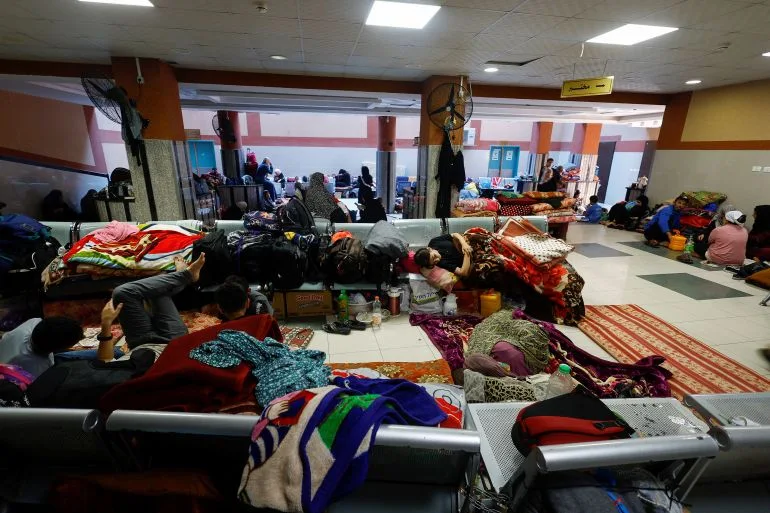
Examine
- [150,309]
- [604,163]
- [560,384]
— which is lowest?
[560,384]

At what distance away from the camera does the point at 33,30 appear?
3.91 m

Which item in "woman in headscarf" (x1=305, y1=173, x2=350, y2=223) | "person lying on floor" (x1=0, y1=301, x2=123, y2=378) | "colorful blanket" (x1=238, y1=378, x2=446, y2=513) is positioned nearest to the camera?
"colorful blanket" (x1=238, y1=378, x2=446, y2=513)

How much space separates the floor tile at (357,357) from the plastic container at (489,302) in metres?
1.36

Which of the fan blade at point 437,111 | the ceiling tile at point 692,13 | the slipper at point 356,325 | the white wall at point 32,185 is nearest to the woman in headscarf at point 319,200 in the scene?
the slipper at point 356,325

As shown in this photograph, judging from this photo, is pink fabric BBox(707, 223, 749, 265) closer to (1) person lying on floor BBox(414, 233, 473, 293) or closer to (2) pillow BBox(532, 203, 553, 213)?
(2) pillow BBox(532, 203, 553, 213)

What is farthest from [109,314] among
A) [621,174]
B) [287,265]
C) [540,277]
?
[621,174]

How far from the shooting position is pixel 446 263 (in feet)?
12.9

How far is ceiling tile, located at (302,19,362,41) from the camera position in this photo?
3566 millimetres

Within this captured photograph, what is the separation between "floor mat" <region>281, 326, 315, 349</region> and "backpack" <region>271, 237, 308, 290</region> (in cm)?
42

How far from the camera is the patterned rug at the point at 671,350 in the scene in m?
2.76

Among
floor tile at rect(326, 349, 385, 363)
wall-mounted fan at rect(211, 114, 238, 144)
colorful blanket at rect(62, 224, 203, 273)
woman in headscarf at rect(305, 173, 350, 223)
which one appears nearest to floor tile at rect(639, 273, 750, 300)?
floor tile at rect(326, 349, 385, 363)

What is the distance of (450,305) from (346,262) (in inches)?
47.8

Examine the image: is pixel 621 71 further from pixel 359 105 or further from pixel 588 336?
pixel 359 105

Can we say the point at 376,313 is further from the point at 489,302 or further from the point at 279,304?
the point at 489,302
